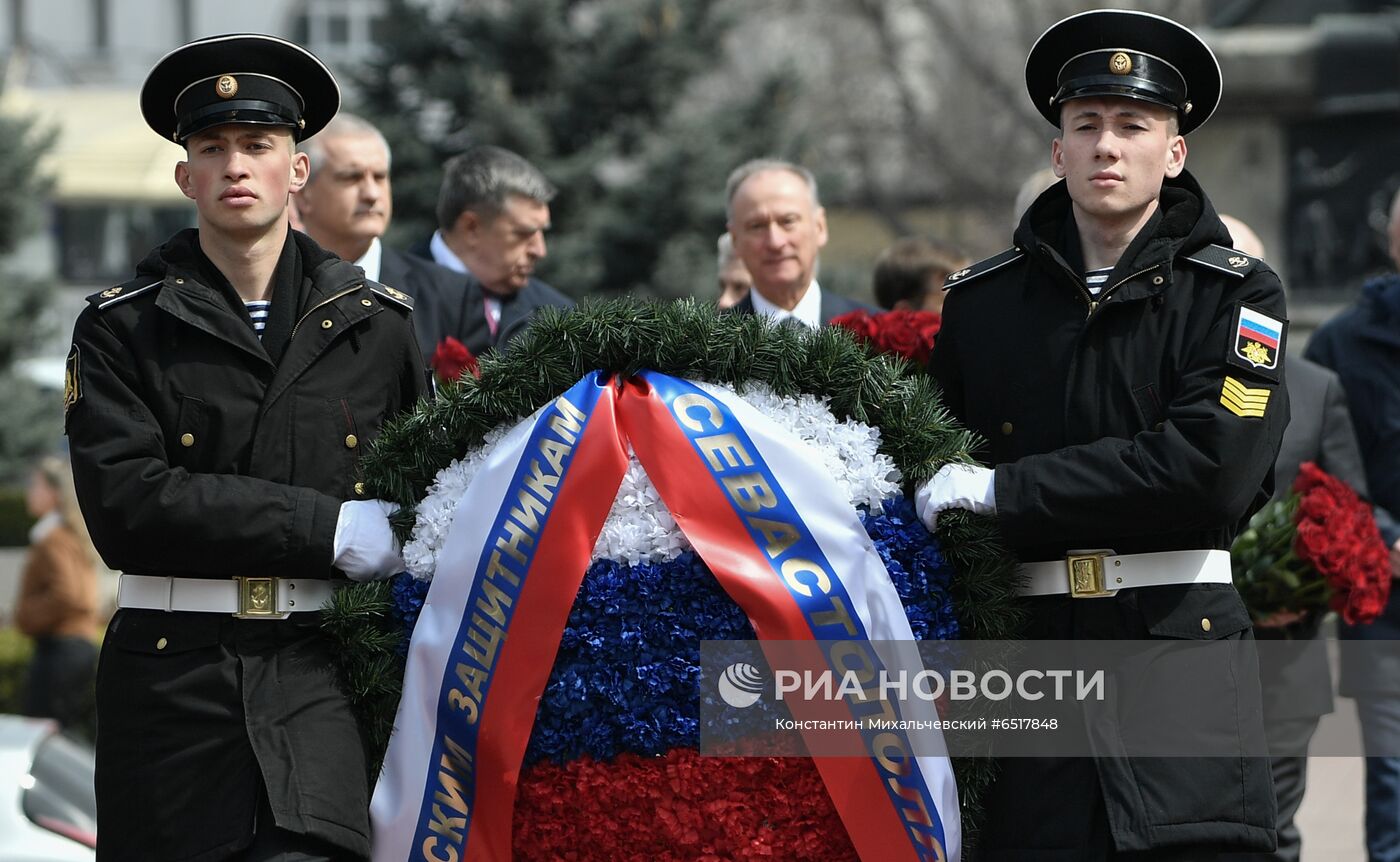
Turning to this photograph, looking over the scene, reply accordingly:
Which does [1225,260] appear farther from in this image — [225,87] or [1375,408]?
[1375,408]

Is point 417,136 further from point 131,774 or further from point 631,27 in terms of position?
point 131,774

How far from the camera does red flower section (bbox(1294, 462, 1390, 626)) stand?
199 inches

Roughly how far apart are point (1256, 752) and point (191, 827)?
7.57 feet

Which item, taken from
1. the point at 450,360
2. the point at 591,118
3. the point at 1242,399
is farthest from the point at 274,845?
the point at 591,118

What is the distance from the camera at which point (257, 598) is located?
13.0 feet

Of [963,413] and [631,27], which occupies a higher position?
[631,27]

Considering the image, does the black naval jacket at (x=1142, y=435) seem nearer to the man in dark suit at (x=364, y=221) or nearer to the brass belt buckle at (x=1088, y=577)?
the brass belt buckle at (x=1088, y=577)

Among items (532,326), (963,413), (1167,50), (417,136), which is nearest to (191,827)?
(532,326)

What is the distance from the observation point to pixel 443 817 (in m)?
3.86

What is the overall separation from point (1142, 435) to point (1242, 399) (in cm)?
Answer: 23

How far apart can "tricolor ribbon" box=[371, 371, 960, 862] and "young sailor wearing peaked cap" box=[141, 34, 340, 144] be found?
983 mm

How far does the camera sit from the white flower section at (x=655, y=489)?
384cm

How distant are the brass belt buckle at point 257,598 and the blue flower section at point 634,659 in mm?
663

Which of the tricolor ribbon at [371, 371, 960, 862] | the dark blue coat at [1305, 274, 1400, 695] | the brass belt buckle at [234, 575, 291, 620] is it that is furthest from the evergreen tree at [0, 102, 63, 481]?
the tricolor ribbon at [371, 371, 960, 862]
